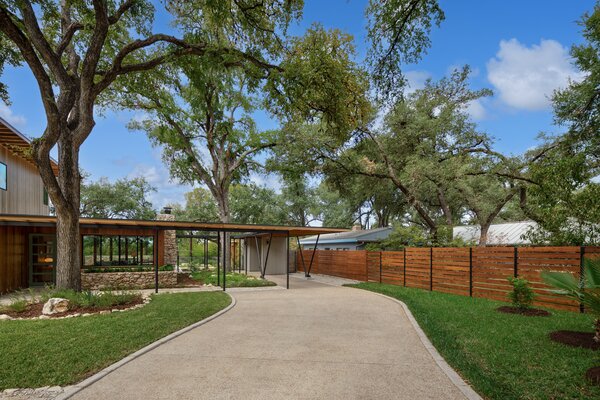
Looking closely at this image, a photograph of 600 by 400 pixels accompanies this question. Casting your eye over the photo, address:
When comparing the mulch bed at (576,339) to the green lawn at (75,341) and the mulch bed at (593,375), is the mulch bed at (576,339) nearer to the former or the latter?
the mulch bed at (593,375)

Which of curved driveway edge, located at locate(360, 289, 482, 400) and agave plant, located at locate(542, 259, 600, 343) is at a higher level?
agave plant, located at locate(542, 259, 600, 343)

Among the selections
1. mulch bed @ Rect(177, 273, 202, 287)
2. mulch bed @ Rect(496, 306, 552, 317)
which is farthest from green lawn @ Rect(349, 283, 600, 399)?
mulch bed @ Rect(177, 273, 202, 287)

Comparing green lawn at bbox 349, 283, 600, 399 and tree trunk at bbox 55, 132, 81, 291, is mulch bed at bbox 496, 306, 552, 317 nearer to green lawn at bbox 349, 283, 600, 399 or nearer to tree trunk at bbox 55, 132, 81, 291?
green lawn at bbox 349, 283, 600, 399

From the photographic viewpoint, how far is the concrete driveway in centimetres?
426

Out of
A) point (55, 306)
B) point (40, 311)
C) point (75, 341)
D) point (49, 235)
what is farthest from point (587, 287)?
point (49, 235)

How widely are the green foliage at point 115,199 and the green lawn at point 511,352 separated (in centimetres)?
3474

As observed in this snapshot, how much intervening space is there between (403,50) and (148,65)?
7902mm

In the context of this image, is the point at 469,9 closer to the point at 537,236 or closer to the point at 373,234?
the point at 537,236

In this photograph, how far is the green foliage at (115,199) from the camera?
118ft

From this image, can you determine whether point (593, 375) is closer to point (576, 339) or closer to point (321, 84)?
point (576, 339)

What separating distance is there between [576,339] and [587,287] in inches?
47.7

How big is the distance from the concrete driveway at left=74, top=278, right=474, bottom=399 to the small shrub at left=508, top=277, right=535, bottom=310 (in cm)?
274

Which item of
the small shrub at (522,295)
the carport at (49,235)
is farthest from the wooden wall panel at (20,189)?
the small shrub at (522,295)

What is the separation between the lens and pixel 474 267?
1202 cm
